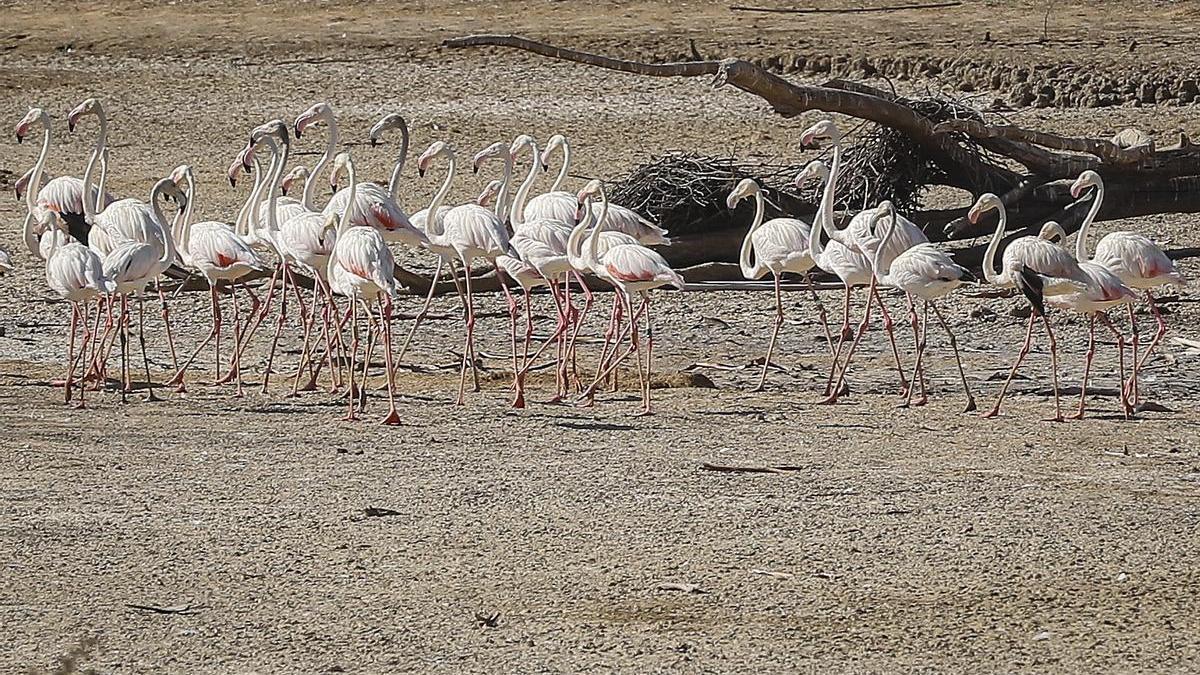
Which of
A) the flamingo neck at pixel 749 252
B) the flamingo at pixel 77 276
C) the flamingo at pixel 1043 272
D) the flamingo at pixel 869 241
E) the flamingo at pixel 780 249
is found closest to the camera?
the flamingo at pixel 1043 272

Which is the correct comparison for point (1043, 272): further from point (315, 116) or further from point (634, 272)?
point (315, 116)

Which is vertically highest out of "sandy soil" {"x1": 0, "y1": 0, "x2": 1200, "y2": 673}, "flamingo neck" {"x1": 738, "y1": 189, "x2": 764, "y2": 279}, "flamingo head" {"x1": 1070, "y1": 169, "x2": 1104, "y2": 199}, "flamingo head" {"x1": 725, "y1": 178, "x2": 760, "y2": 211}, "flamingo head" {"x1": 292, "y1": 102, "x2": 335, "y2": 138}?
"flamingo head" {"x1": 292, "y1": 102, "x2": 335, "y2": 138}

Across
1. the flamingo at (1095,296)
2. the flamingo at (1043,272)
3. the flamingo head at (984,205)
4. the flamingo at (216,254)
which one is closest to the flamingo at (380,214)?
the flamingo at (216,254)

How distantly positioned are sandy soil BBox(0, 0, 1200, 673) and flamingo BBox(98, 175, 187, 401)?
0.45 m

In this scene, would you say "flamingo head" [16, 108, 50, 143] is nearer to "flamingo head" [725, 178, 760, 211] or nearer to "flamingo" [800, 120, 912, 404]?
"flamingo head" [725, 178, 760, 211]

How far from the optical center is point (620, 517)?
7109mm

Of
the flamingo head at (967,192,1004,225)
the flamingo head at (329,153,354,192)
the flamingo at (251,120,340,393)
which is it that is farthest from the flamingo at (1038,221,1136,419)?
the flamingo head at (329,153,354,192)

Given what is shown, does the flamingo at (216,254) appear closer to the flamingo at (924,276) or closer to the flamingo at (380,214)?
the flamingo at (380,214)

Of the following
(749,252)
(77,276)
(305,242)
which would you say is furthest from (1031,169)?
(77,276)

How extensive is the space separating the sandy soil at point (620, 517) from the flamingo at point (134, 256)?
45 centimetres

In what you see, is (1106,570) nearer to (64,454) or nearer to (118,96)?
(64,454)

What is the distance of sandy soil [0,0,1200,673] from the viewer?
221 inches

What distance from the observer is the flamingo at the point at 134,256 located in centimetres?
973

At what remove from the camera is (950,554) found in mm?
6539
